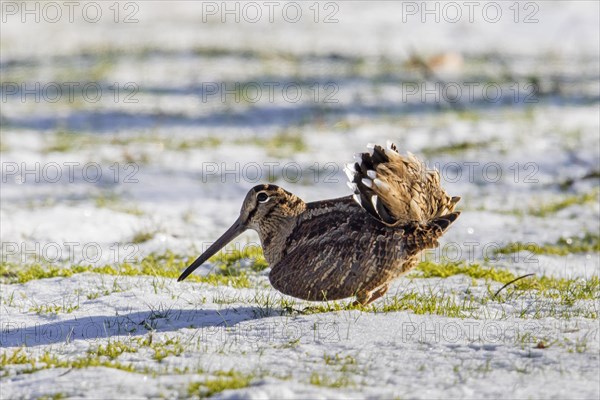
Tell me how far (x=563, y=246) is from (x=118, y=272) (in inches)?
231

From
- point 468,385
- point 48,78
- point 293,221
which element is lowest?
point 468,385

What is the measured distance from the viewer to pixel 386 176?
699 centimetres

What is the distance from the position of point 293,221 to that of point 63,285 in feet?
8.69

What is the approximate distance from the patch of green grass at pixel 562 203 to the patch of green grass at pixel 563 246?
5.07 feet

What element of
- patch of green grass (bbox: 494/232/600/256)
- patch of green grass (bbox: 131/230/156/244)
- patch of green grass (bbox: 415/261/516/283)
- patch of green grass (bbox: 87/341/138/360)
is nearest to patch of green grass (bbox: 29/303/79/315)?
patch of green grass (bbox: 87/341/138/360)

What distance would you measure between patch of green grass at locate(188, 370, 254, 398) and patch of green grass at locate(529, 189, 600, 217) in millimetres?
8964

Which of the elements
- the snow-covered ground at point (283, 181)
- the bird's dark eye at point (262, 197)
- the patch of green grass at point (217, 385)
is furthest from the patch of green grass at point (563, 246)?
the patch of green grass at point (217, 385)

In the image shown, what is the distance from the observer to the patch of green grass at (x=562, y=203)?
1367cm

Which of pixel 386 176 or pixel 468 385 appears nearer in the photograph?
pixel 468 385

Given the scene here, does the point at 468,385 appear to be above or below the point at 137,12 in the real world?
below

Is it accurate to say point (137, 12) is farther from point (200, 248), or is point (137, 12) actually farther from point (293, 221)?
point (293, 221)

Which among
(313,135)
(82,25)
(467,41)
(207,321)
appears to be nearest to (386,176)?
(207,321)

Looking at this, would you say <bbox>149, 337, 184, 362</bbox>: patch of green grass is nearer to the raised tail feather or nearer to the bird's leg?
the bird's leg

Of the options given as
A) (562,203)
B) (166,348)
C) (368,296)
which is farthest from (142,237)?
(562,203)
